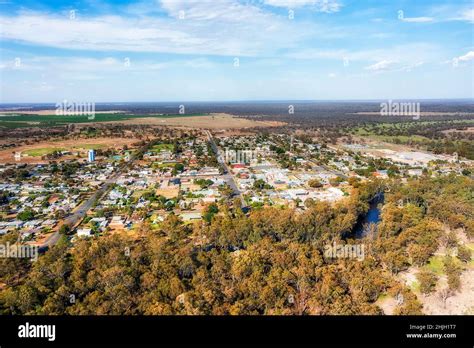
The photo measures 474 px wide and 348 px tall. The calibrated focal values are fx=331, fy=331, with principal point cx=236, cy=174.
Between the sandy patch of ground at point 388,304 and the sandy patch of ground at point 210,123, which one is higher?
the sandy patch of ground at point 210,123

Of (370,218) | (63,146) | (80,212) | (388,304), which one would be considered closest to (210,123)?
(63,146)

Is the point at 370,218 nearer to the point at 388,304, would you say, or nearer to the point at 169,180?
the point at 388,304

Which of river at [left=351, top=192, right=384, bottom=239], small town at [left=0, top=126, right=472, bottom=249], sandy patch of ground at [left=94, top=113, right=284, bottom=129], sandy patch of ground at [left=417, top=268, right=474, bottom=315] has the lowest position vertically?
sandy patch of ground at [left=417, top=268, right=474, bottom=315]

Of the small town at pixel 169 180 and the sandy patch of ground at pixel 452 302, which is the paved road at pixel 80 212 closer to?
the small town at pixel 169 180

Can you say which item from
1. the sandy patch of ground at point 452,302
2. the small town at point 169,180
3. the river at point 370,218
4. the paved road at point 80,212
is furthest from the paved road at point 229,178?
the sandy patch of ground at point 452,302

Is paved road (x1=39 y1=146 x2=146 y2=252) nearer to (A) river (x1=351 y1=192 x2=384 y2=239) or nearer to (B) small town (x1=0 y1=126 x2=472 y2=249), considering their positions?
(B) small town (x1=0 y1=126 x2=472 y2=249)

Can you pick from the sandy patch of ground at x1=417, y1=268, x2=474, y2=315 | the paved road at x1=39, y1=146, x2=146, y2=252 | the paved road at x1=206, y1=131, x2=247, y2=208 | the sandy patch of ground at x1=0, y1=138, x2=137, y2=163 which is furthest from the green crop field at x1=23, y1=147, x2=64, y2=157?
the sandy patch of ground at x1=417, y1=268, x2=474, y2=315

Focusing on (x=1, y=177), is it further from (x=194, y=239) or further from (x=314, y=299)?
(x=314, y=299)

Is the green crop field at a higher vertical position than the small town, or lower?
higher
